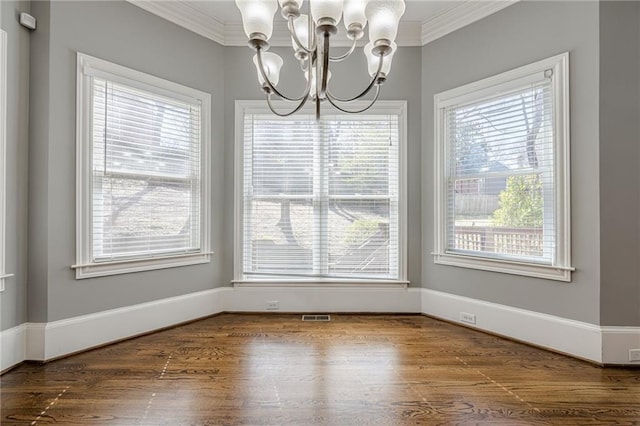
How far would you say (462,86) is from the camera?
325cm

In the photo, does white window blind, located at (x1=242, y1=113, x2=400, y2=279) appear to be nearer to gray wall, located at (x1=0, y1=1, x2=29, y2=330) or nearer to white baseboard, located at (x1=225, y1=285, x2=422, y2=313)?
white baseboard, located at (x1=225, y1=285, x2=422, y2=313)

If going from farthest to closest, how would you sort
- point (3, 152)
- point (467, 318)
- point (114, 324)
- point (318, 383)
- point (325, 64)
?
point (467, 318) → point (114, 324) → point (3, 152) → point (318, 383) → point (325, 64)

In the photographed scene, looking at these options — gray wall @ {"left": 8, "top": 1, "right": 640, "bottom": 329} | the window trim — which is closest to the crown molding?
A: gray wall @ {"left": 8, "top": 1, "right": 640, "bottom": 329}

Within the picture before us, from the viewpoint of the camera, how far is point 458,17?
10.7 feet

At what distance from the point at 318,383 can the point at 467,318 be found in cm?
173

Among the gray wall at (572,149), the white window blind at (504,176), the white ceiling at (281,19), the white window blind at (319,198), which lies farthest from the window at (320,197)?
the gray wall at (572,149)

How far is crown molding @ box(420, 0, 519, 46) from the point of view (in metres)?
3.05

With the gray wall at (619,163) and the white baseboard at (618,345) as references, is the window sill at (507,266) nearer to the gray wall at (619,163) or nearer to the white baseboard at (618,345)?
the gray wall at (619,163)

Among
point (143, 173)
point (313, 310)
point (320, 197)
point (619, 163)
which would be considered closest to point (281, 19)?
point (320, 197)

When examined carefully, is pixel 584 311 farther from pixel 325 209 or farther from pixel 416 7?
pixel 416 7

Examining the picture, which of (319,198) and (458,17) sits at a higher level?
(458,17)

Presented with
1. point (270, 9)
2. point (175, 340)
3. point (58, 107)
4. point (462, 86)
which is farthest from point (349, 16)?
point (175, 340)

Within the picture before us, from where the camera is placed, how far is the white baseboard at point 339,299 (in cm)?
359

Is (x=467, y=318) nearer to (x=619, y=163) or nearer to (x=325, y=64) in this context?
(x=619, y=163)
